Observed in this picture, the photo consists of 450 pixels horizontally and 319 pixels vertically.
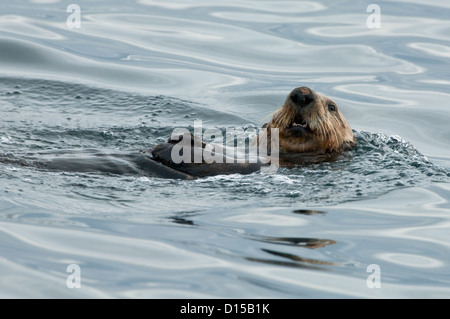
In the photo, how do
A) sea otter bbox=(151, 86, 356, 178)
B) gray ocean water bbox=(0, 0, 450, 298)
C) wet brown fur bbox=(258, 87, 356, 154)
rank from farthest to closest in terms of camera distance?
wet brown fur bbox=(258, 87, 356, 154) → sea otter bbox=(151, 86, 356, 178) → gray ocean water bbox=(0, 0, 450, 298)

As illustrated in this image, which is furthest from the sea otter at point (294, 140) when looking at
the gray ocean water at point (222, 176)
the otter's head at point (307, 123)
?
the gray ocean water at point (222, 176)

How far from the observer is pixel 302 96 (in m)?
7.48

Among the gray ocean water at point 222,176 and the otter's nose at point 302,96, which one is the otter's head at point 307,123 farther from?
the gray ocean water at point 222,176

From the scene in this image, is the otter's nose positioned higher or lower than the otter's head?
higher

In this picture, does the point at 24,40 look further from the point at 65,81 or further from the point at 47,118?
the point at 47,118

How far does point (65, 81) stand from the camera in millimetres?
11422

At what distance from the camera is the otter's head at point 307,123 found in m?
7.54

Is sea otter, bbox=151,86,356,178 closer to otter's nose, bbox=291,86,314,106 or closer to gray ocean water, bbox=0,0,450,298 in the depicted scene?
otter's nose, bbox=291,86,314,106

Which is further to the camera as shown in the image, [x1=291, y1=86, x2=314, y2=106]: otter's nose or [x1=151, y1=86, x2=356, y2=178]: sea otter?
[x1=291, y1=86, x2=314, y2=106]: otter's nose

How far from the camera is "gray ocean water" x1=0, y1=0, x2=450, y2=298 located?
5.45 meters

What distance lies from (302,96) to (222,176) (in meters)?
1.07

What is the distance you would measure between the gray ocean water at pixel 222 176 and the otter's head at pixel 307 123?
0.25 m

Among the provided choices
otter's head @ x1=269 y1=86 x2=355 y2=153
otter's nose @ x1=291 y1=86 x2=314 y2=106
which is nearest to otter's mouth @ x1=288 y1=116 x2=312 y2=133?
otter's head @ x1=269 y1=86 x2=355 y2=153

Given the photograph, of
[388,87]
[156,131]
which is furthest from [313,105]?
[388,87]
